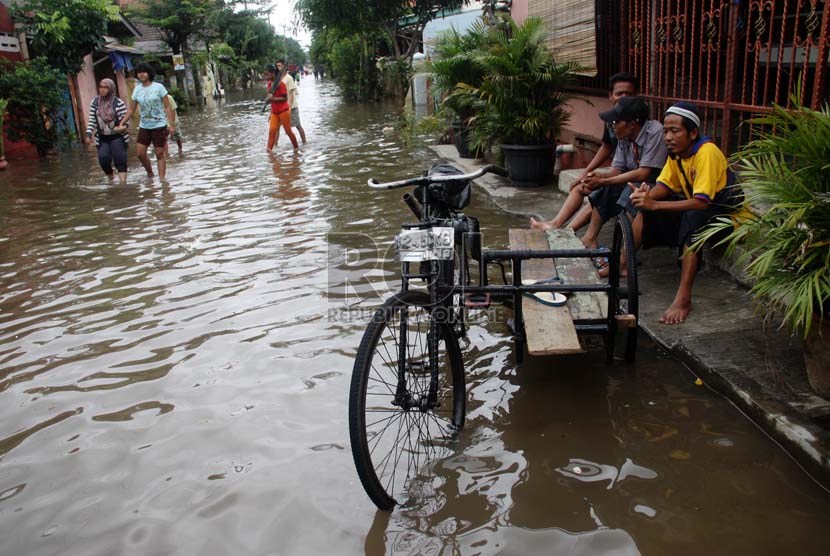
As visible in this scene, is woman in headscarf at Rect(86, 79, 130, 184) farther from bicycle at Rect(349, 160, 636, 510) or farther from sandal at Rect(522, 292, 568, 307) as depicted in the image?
sandal at Rect(522, 292, 568, 307)

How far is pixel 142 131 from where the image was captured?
35.7 feet

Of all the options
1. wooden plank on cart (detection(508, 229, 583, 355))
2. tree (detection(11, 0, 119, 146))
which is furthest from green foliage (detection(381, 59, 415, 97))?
wooden plank on cart (detection(508, 229, 583, 355))

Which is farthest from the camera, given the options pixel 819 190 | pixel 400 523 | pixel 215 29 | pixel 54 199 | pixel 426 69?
pixel 215 29

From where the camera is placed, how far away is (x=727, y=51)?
580 centimetres

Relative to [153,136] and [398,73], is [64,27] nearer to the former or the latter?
[153,136]

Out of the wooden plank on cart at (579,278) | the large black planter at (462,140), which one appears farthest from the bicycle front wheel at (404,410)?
the large black planter at (462,140)

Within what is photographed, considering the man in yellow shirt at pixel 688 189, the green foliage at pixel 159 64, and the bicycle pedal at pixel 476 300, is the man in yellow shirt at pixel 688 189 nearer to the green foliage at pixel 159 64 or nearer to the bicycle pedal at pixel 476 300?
the bicycle pedal at pixel 476 300

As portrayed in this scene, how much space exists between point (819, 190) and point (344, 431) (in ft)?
8.48

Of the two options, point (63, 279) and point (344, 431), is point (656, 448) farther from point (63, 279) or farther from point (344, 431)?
point (63, 279)

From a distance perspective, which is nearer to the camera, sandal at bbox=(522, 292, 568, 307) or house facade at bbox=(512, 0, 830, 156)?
sandal at bbox=(522, 292, 568, 307)

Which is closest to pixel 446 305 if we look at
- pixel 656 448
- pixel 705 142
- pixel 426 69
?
pixel 656 448

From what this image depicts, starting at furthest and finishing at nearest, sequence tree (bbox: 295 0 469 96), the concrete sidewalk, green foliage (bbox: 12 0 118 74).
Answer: tree (bbox: 295 0 469 96) < green foliage (bbox: 12 0 118 74) < the concrete sidewalk

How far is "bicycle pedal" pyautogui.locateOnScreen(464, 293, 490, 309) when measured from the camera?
3713mm

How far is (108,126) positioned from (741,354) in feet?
32.3
